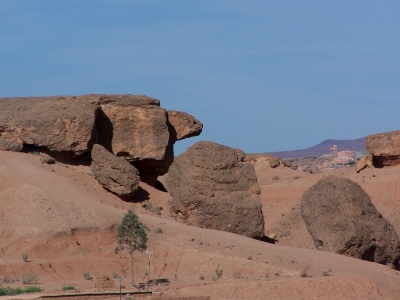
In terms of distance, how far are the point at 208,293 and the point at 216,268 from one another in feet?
7.69

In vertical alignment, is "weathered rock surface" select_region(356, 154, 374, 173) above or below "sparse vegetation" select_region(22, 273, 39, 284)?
above

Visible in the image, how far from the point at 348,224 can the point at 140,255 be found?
6749 millimetres

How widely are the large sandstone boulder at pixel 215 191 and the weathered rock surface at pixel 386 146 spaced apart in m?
14.5

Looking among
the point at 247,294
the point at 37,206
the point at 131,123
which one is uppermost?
the point at 131,123

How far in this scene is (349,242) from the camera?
2609 centimetres

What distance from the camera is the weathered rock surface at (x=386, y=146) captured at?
4072 centimetres

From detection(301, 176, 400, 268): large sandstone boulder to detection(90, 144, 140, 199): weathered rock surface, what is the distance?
234 inches

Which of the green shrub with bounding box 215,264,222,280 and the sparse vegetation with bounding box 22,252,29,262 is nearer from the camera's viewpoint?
the sparse vegetation with bounding box 22,252,29,262

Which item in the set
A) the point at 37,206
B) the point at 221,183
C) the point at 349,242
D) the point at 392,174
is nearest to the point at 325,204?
the point at 349,242

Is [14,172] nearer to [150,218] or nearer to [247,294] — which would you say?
[150,218]

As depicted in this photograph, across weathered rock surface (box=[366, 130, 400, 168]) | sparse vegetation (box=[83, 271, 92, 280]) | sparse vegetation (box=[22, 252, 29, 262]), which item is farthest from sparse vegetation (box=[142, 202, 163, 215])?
weathered rock surface (box=[366, 130, 400, 168])

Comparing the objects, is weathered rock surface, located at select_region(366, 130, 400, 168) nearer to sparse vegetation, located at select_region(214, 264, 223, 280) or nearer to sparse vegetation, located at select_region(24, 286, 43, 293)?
sparse vegetation, located at select_region(214, 264, 223, 280)

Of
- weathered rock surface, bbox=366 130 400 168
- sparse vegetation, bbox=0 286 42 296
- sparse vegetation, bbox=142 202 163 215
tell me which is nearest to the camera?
sparse vegetation, bbox=0 286 42 296

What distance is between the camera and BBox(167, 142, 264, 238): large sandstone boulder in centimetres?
2697
